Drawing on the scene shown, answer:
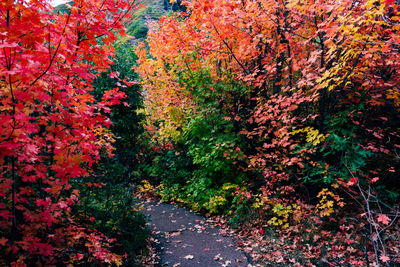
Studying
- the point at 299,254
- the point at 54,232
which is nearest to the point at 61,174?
the point at 54,232

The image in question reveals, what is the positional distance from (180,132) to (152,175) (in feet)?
9.18

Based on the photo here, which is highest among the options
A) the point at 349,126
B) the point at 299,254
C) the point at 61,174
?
the point at 61,174

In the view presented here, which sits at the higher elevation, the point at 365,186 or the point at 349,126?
the point at 349,126

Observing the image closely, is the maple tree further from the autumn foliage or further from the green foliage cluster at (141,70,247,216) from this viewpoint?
the green foliage cluster at (141,70,247,216)

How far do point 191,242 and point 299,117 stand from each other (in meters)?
4.35

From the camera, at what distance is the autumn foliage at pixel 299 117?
4.12 m

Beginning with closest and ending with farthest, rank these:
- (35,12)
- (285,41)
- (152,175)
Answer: (35,12) → (285,41) → (152,175)

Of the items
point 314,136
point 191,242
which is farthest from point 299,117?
point 191,242

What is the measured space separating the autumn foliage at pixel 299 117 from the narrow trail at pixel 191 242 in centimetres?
67

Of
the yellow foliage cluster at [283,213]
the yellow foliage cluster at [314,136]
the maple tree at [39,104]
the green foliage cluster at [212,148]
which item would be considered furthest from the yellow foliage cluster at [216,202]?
the maple tree at [39,104]

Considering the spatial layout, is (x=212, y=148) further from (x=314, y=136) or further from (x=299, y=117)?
(x=314, y=136)

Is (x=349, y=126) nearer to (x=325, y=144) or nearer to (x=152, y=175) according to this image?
(x=325, y=144)

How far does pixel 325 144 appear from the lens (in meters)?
5.02

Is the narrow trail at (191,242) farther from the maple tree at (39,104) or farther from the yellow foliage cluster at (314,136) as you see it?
the yellow foliage cluster at (314,136)
